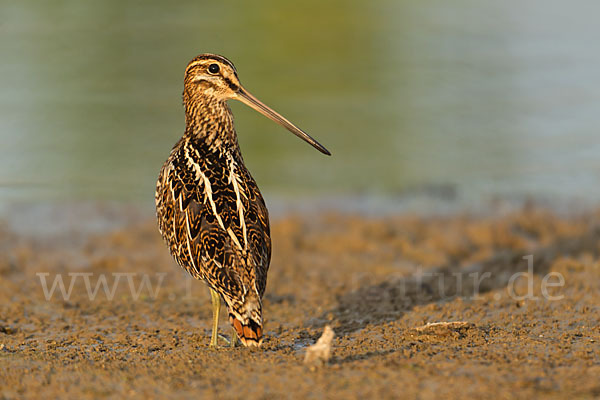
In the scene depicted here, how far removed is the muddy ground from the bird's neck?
→ 146 centimetres

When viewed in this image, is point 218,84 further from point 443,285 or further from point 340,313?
point 443,285

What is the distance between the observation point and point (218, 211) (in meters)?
5.40

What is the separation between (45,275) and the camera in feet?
26.2

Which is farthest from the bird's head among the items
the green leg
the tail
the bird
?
the tail

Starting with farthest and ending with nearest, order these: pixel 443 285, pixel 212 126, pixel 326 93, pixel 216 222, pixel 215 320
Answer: pixel 326 93 < pixel 443 285 < pixel 212 126 < pixel 215 320 < pixel 216 222

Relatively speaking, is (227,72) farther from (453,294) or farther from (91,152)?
(91,152)

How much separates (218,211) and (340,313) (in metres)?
1.78

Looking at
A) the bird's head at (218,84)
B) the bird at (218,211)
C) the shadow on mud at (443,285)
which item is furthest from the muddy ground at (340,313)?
the bird's head at (218,84)

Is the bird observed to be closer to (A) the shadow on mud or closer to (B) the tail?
(B) the tail

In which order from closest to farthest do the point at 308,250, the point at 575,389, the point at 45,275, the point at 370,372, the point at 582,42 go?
the point at 575,389
the point at 370,372
the point at 45,275
the point at 308,250
the point at 582,42

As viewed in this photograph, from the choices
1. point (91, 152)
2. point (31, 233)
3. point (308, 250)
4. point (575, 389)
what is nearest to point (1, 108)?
point (91, 152)

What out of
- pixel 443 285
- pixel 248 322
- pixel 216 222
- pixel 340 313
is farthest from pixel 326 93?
pixel 248 322

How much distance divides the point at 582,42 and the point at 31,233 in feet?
39.7

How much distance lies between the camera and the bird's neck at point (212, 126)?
242 inches
